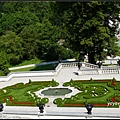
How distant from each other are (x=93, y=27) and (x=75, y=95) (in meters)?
12.6

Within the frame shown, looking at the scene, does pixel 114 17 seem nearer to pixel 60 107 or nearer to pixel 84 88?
pixel 84 88

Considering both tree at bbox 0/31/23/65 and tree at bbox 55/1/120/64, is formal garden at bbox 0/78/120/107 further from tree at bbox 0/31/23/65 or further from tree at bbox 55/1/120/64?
tree at bbox 0/31/23/65

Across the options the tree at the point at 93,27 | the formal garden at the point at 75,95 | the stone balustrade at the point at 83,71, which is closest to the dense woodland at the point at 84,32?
the tree at the point at 93,27

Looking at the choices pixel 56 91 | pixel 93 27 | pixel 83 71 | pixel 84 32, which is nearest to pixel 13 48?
pixel 84 32

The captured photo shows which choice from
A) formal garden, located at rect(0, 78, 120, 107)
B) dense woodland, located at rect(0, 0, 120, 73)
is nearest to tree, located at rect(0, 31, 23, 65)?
dense woodland, located at rect(0, 0, 120, 73)

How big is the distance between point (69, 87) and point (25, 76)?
8.12 meters

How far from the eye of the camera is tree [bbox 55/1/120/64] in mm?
34062

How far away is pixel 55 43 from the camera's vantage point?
5497 centimetres

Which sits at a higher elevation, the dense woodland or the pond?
the dense woodland

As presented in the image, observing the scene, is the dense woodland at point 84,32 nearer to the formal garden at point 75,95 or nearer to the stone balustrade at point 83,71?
the stone balustrade at point 83,71

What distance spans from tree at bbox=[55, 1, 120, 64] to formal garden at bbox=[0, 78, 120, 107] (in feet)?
24.1

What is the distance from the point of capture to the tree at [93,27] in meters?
34.1

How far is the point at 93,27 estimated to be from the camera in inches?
1375

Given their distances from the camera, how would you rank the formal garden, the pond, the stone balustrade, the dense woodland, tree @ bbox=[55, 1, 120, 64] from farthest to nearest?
the dense woodland → tree @ bbox=[55, 1, 120, 64] → the stone balustrade → the pond → the formal garden
